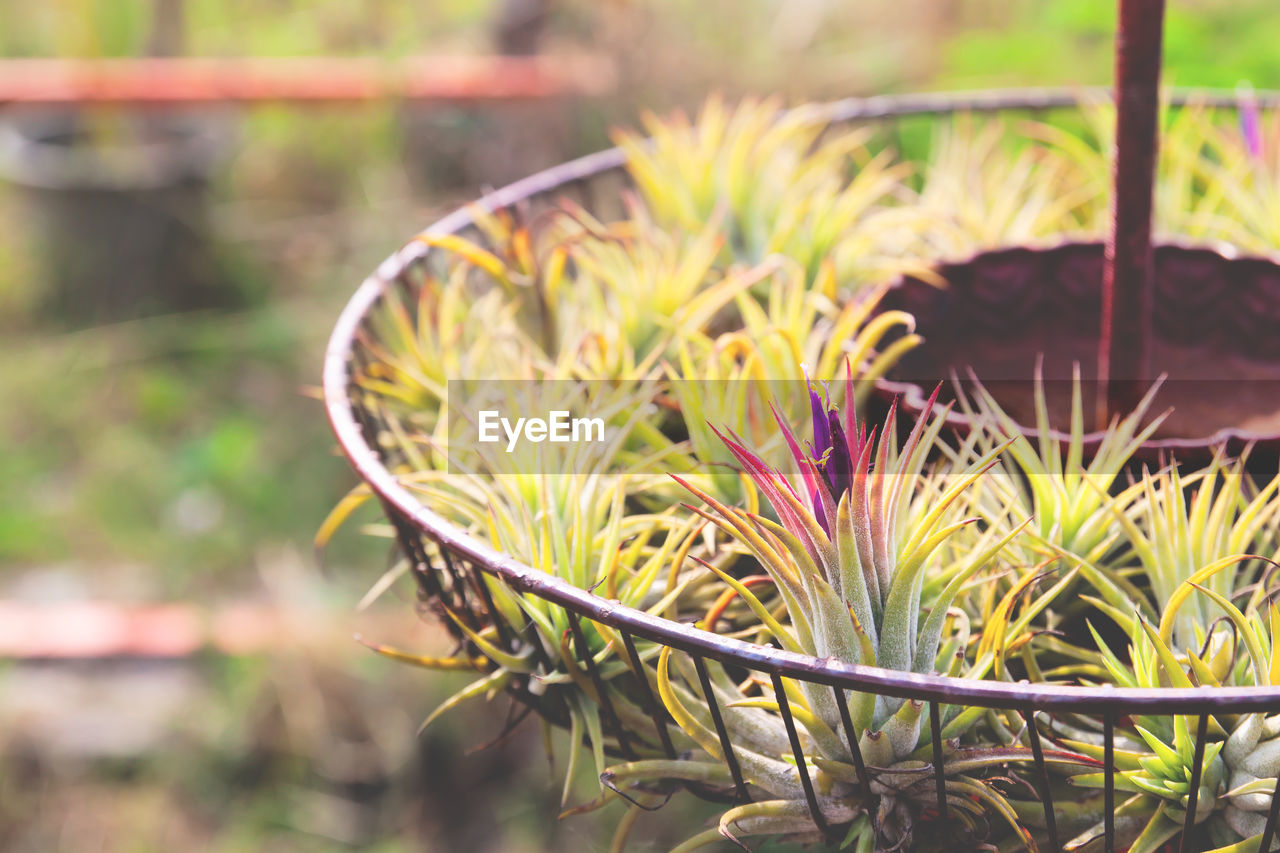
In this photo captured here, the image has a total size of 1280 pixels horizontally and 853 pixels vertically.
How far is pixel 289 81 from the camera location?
7.39 ft

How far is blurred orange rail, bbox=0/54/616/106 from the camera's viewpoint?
6.69 ft

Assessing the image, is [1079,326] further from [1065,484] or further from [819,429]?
[819,429]

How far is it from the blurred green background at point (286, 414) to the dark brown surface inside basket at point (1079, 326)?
39cm

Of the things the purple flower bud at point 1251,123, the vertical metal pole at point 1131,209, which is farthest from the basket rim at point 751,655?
the purple flower bud at point 1251,123

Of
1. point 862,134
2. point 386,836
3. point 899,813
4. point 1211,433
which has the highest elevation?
point 862,134

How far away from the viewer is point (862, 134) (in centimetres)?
96

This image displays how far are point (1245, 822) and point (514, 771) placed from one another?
1133mm

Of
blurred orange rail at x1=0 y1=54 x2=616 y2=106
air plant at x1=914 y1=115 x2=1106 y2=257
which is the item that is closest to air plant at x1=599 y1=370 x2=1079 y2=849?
air plant at x1=914 y1=115 x2=1106 y2=257

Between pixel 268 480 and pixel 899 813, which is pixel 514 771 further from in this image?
pixel 899 813

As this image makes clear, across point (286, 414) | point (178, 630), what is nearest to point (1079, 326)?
point (178, 630)

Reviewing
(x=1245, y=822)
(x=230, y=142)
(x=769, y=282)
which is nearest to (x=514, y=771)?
(x=769, y=282)

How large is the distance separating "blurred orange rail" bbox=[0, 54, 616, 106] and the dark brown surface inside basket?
1.33 meters

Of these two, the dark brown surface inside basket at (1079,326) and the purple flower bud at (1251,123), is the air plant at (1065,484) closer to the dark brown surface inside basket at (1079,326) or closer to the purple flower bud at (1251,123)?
the dark brown surface inside basket at (1079,326)

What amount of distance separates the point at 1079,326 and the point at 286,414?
1485 millimetres
